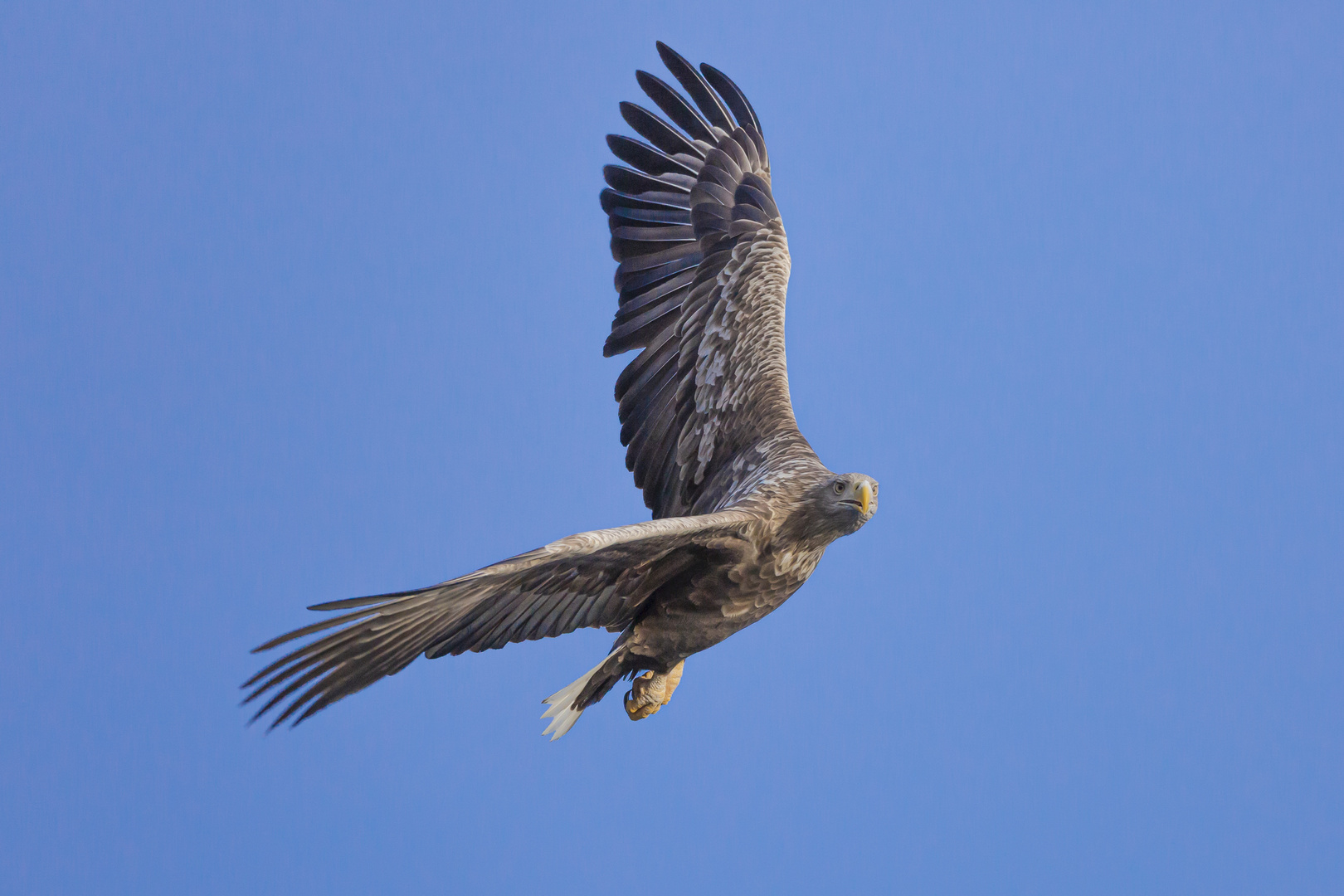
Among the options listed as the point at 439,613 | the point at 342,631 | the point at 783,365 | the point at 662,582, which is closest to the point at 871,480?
the point at 662,582

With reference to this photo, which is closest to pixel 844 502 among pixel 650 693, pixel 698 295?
pixel 650 693

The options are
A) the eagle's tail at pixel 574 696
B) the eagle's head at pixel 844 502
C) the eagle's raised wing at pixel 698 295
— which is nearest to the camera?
the eagle's head at pixel 844 502

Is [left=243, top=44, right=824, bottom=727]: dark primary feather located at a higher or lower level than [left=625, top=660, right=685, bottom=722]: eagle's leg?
higher

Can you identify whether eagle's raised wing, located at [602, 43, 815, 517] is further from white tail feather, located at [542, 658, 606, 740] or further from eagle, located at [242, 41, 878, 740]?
white tail feather, located at [542, 658, 606, 740]

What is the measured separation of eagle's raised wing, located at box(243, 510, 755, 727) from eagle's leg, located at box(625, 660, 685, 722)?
2.31ft

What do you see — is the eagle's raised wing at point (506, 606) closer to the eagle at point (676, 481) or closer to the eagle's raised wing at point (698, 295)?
the eagle at point (676, 481)

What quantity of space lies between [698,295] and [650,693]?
2358 mm

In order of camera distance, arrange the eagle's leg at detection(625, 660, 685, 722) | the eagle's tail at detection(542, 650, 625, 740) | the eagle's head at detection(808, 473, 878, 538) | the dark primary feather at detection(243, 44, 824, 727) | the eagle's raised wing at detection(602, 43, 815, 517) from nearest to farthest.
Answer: the dark primary feather at detection(243, 44, 824, 727) → the eagle's head at detection(808, 473, 878, 538) → the eagle's tail at detection(542, 650, 625, 740) → the eagle's leg at detection(625, 660, 685, 722) → the eagle's raised wing at detection(602, 43, 815, 517)

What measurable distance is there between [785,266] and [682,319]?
2.31ft

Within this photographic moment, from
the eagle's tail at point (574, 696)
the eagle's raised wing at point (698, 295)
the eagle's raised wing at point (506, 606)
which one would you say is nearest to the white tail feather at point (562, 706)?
the eagle's tail at point (574, 696)

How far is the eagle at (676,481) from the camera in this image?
5320 mm

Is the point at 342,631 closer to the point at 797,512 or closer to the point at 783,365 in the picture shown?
the point at 797,512

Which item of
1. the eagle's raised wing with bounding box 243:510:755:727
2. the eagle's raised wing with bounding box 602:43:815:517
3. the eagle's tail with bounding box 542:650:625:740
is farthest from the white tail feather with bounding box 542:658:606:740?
the eagle's raised wing with bounding box 602:43:815:517

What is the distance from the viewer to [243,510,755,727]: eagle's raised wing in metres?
5.11
